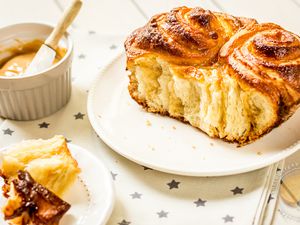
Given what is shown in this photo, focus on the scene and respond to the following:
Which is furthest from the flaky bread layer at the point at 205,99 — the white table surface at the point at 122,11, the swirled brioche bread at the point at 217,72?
the white table surface at the point at 122,11

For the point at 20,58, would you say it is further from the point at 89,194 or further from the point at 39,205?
the point at 39,205

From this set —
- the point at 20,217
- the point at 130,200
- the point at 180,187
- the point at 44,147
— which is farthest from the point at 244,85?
the point at 20,217

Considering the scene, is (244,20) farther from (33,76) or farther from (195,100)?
(33,76)

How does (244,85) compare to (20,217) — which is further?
(244,85)

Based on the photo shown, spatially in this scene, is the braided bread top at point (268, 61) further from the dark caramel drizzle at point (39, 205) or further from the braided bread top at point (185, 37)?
the dark caramel drizzle at point (39, 205)

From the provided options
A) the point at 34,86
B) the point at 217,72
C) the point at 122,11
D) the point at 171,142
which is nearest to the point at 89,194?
the point at 171,142

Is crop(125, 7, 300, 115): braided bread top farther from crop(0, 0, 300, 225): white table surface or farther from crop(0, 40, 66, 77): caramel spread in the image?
crop(0, 0, 300, 225): white table surface
